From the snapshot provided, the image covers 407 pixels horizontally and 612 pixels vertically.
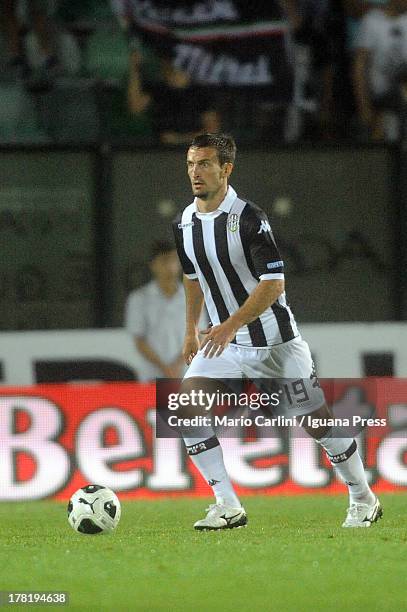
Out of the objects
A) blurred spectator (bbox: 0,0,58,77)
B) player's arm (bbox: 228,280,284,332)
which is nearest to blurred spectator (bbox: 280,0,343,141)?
blurred spectator (bbox: 0,0,58,77)

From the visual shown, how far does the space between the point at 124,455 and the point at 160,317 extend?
1.51 meters

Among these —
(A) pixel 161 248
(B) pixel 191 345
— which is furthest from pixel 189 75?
(B) pixel 191 345

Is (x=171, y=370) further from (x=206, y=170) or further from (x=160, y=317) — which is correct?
(x=206, y=170)

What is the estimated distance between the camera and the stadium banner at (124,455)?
8.47m

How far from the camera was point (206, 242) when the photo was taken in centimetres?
675

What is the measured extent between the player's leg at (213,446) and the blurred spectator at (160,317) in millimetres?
2823

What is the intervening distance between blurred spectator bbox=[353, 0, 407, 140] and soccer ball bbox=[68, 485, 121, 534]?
4.84 metres

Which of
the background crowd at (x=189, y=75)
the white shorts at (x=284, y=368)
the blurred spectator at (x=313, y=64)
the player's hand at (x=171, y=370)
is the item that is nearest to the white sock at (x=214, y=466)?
the white shorts at (x=284, y=368)

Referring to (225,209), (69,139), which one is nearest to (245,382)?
(225,209)

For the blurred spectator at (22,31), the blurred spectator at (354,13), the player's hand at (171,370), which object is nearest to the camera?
the player's hand at (171,370)

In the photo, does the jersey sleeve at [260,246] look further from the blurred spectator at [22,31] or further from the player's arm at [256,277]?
the blurred spectator at [22,31]

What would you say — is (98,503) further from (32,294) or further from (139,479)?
(32,294)

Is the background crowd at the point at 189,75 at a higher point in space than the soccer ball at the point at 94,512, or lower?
higher

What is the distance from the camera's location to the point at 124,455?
28.0ft
